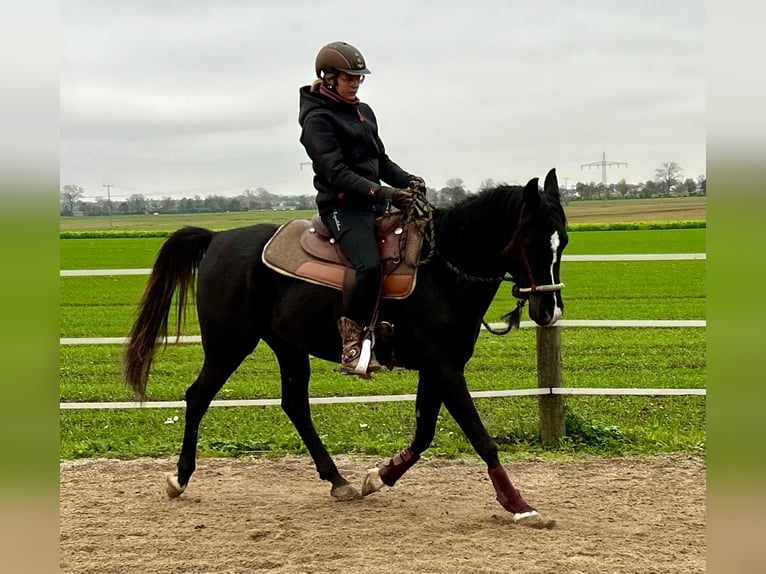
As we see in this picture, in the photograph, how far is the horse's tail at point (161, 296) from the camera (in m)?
5.50

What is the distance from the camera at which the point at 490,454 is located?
4.47m

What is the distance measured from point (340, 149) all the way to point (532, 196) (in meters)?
1.17

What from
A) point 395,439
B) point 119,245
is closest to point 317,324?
point 395,439

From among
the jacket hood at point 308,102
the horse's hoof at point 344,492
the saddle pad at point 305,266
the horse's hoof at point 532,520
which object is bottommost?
the horse's hoof at point 344,492

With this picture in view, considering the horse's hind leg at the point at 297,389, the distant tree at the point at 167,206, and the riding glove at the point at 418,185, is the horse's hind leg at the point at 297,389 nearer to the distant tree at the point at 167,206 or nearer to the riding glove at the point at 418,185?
the riding glove at the point at 418,185

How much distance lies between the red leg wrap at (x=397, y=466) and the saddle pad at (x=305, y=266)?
3.54ft

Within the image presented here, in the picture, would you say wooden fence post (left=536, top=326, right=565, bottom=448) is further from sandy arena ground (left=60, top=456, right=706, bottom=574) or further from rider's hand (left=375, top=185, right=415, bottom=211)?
rider's hand (left=375, top=185, right=415, bottom=211)

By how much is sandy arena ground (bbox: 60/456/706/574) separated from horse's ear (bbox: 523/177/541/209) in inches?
69.4

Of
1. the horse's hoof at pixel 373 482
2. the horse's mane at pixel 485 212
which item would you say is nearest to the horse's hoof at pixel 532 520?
the horse's hoof at pixel 373 482

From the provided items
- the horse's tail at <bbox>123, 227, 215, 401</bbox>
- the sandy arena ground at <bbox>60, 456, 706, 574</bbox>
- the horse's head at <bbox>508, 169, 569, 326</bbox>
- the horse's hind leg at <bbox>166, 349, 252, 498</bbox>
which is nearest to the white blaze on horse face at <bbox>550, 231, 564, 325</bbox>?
the horse's head at <bbox>508, 169, 569, 326</bbox>

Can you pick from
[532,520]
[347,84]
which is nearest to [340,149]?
[347,84]

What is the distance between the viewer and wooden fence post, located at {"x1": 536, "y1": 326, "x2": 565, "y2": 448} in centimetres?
631

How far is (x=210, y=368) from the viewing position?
529cm

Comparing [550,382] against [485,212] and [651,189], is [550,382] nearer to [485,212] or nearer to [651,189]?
[485,212]
